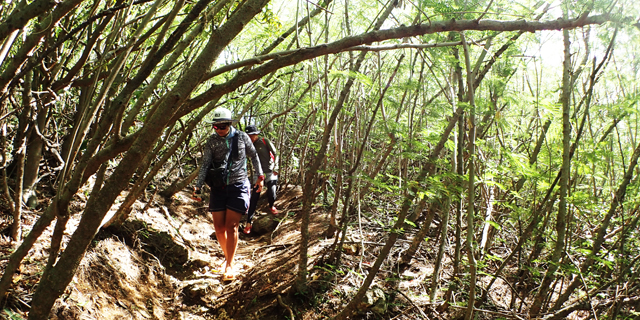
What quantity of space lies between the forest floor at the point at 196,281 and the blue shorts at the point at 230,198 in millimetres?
820

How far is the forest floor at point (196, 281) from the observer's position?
10.8 ft

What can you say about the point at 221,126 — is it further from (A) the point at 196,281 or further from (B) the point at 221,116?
(A) the point at 196,281

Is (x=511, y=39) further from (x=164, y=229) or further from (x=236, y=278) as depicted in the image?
(x=164, y=229)

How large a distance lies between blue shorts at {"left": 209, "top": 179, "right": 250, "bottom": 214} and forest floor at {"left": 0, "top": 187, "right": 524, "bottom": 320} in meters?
0.82

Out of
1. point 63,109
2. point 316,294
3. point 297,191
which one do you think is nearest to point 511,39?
point 316,294

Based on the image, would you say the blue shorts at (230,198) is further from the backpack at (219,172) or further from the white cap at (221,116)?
the white cap at (221,116)

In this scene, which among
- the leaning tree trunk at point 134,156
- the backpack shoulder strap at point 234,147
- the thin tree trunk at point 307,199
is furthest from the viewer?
the backpack shoulder strap at point 234,147

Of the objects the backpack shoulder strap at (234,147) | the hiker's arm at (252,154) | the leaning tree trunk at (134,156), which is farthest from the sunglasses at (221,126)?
the leaning tree trunk at (134,156)

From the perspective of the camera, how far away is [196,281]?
444 cm

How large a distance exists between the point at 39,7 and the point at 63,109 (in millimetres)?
3520

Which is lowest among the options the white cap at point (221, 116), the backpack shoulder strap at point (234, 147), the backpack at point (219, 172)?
the backpack at point (219, 172)

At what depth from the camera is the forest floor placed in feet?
10.8

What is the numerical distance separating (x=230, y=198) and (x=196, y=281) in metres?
1.00

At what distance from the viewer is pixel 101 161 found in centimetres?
207
